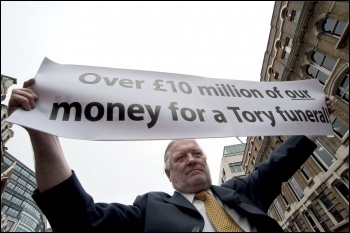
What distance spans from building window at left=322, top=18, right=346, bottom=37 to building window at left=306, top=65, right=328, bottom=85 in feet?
7.95

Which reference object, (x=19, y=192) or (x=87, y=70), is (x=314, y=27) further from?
(x=19, y=192)

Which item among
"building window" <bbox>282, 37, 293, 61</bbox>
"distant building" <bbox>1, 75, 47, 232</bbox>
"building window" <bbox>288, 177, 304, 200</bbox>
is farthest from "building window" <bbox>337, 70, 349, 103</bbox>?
"distant building" <bbox>1, 75, 47, 232</bbox>

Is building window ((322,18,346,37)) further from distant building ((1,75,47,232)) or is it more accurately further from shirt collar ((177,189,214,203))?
distant building ((1,75,47,232))

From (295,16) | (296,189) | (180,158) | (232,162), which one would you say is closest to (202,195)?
(180,158)

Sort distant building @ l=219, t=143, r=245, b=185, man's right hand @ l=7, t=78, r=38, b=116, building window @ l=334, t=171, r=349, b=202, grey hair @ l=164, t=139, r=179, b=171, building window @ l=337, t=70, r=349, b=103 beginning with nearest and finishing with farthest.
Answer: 1. man's right hand @ l=7, t=78, r=38, b=116
2. grey hair @ l=164, t=139, r=179, b=171
3. building window @ l=337, t=70, r=349, b=103
4. building window @ l=334, t=171, r=349, b=202
5. distant building @ l=219, t=143, r=245, b=185

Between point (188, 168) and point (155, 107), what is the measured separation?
2.89 ft

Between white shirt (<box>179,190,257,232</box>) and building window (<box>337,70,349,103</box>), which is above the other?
building window (<box>337,70,349,103</box>)

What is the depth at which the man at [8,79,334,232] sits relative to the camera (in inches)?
63.8

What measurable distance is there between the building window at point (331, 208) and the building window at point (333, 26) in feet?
33.4

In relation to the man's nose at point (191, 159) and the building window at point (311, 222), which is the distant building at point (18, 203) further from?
the man's nose at point (191, 159)

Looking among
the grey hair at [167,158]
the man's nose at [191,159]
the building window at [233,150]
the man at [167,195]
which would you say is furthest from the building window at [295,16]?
the building window at [233,150]

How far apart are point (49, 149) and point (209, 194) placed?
64.1 inches

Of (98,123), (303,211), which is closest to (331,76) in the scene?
(303,211)

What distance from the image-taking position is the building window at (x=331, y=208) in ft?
40.9
